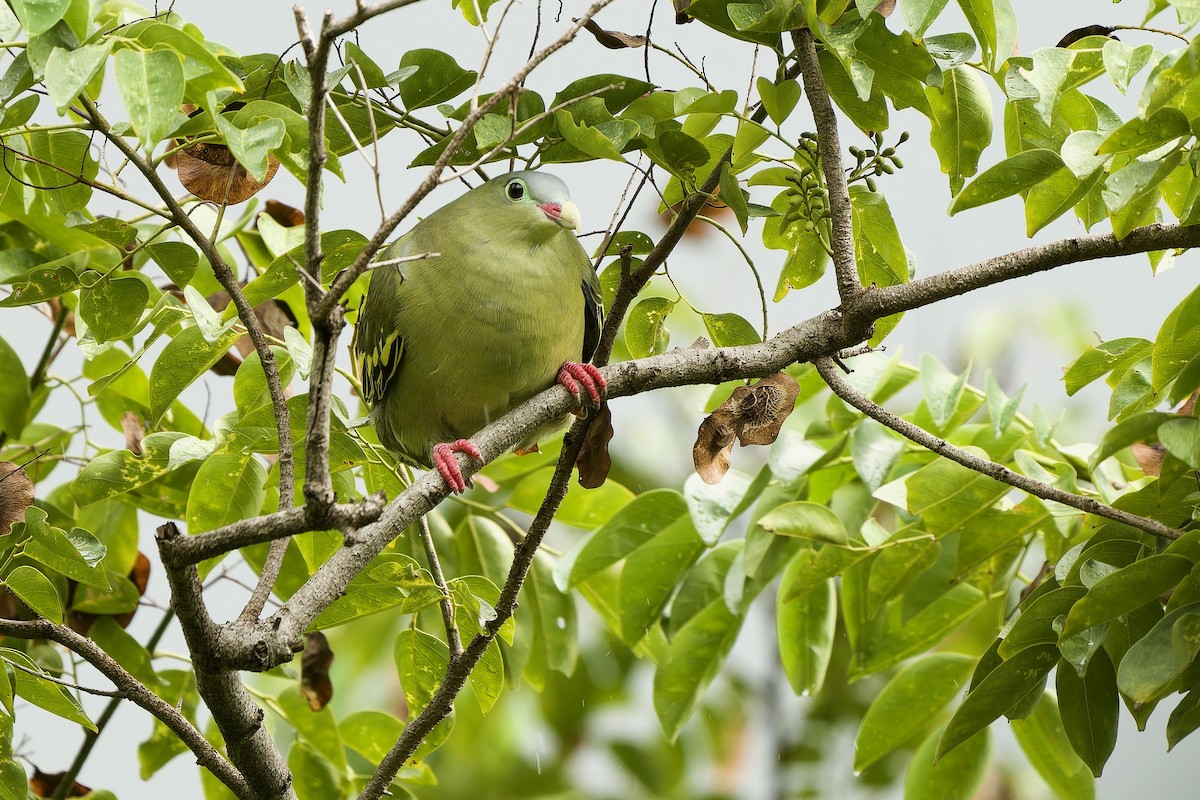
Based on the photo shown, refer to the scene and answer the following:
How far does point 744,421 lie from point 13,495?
1575 millimetres

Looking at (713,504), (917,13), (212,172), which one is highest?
(212,172)

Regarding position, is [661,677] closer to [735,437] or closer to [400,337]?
[735,437]

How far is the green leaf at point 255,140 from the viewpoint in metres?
1.76

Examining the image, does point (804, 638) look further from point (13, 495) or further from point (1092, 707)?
point (13, 495)

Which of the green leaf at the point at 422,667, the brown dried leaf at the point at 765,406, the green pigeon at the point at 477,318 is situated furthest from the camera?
the green pigeon at the point at 477,318

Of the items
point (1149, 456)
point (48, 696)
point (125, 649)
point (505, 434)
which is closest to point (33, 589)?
point (48, 696)

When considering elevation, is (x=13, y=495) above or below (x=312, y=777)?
above

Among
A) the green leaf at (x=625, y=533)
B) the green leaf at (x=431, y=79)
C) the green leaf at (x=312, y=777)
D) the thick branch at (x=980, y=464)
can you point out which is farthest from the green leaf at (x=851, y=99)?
the green leaf at (x=312, y=777)

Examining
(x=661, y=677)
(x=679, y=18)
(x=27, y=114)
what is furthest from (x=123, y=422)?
(x=679, y=18)

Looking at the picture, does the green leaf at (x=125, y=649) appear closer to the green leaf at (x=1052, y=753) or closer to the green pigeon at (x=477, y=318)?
the green pigeon at (x=477, y=318)

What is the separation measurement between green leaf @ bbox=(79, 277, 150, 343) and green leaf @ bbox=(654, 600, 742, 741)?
1.49 m

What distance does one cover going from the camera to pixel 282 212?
116 inches

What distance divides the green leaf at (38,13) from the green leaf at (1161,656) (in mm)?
1945

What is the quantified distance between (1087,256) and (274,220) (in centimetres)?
199
